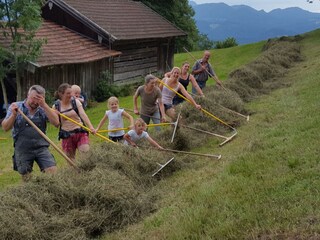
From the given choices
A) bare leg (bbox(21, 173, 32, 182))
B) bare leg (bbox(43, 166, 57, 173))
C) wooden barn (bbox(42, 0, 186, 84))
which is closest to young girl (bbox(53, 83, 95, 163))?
bare leg (bbox(43, 166, 57, 173))

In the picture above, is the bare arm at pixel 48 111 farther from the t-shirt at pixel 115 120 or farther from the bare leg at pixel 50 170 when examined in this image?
the t-shirt at pixel 115 120

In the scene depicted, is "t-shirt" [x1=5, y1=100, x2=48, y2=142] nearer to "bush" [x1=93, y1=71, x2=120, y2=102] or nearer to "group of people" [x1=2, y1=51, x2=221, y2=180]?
"group of people" [x1=2, y1=51, x2=221, y2=180]

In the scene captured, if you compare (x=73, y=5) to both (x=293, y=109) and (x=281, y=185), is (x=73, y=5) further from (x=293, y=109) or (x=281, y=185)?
(x=281, y=185)

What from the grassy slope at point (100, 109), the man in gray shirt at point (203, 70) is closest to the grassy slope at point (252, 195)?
the grassy slope at point (100, 109)

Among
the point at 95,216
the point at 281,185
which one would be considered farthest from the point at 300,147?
the point at 95,216

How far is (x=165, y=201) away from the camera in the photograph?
615cm

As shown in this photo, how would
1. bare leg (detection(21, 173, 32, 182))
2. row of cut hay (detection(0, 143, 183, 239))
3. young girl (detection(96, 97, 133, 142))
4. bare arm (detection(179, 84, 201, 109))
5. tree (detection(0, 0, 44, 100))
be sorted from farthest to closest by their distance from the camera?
tree (detection(0, 0, 44, 100)), bare arm (detection(179, 84, 201, 109)), young girl (detection(96, 97, 133, 142)), bare leg (detection(21, 173, 32, 182)), row of cut hay (detection(0, 143, 183, 239))

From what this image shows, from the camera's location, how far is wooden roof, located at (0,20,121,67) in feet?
58.1

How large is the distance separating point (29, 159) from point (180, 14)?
36.6 metres

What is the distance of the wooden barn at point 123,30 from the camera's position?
22361 mm

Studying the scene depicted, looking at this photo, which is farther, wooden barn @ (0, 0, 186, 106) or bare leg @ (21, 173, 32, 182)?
wooden barn @ (0, 0, 186, 106)

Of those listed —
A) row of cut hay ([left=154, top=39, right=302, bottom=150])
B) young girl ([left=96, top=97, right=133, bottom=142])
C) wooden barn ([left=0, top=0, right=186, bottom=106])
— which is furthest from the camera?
wooden barn ([left=0, top=0, right=186, bottom=106])

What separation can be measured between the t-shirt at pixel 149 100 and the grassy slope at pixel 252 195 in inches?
74.4

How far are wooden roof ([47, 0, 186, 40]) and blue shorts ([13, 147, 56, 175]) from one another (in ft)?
51.7
